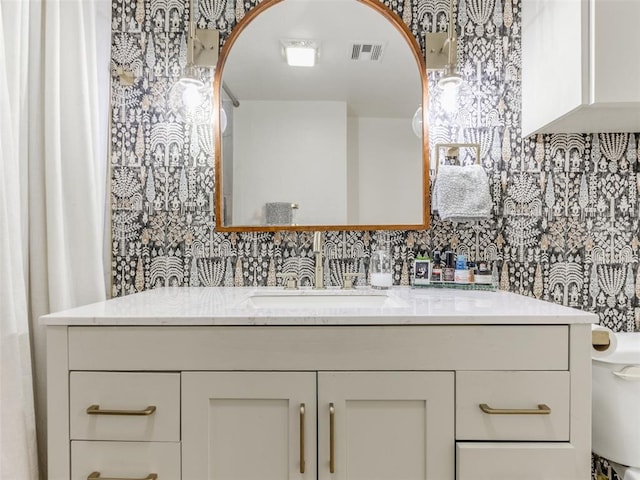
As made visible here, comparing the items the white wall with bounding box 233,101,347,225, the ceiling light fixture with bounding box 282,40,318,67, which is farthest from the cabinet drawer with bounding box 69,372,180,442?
the ceiling light fixture with bounding box 282,40,318,67

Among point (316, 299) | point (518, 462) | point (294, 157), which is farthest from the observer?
point (294, 157)

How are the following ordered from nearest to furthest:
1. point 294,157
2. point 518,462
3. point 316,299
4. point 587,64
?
point 518,462 < point 587,64 < point 316,299 < point 294,157

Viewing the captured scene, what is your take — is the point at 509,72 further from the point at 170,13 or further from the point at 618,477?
the point at 618,477

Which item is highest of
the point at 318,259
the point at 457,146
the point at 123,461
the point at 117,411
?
the point at 457,146

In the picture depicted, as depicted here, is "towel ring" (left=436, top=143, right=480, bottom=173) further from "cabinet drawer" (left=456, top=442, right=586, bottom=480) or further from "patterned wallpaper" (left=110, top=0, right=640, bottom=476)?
"cabinet drawer" (left=456, top=442, right=586, bottom=480)

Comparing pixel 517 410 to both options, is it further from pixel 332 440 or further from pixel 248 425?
pixel 248 425

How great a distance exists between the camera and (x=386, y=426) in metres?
1.08

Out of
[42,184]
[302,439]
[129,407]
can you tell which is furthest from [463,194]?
[42,184]

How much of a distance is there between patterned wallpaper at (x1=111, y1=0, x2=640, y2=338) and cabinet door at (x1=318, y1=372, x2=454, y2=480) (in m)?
0.67

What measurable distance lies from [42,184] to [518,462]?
154cm

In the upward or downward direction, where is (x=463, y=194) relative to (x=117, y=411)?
upward

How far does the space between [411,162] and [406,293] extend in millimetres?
519

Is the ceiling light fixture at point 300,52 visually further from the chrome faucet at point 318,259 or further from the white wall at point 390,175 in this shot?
the chrome faucet at point 318,259

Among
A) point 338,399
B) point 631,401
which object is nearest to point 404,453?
point 338,399
